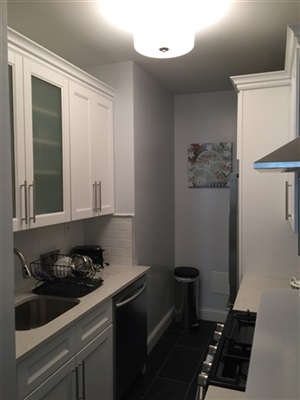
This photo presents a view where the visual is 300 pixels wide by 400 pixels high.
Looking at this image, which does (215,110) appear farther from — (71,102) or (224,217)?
(71,102)

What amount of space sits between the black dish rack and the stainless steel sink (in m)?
0.06

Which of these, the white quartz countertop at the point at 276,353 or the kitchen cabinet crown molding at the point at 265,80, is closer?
the white quartz countertop at the point at 276,353

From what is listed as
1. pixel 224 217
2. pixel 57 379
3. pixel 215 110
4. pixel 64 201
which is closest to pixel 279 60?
pixel 215 110

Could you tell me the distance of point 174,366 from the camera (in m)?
2.80

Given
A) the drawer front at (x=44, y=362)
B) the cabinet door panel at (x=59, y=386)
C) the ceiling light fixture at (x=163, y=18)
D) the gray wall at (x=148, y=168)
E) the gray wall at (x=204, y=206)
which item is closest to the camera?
the drawer front at (x=44, y=362)

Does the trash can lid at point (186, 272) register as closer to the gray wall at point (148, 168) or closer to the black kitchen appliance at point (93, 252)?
the gray wall at point (148, 168)

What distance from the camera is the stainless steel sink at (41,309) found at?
198 cm

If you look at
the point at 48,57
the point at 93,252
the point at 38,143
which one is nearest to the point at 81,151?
the point at 38,143

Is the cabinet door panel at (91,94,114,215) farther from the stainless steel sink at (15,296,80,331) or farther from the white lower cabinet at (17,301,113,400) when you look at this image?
the white lower cabinet at (17,301,113,400)

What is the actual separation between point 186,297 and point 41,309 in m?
1.83

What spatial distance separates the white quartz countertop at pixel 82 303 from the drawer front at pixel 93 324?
6cm

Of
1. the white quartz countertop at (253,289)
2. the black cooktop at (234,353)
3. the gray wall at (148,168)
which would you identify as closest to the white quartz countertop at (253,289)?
the white quartz countertop at (253,289)

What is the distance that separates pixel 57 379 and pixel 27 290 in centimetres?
72

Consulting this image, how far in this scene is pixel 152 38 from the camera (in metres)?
1.70
